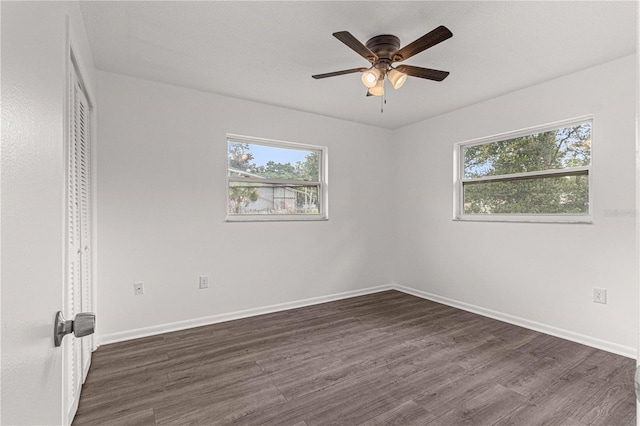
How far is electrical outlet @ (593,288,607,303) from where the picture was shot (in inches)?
110

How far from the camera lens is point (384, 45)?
7.62ft

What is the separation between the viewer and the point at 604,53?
262 cm

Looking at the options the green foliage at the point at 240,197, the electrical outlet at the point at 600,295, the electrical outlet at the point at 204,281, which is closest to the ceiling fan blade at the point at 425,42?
the green foliage at the point at 240,197

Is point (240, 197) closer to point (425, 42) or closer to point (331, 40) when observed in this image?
point (331, 40)

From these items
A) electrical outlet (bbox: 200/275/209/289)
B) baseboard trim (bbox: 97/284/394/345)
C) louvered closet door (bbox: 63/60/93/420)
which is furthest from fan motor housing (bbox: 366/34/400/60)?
baseboard trim (bbox: 97/284/394/345)

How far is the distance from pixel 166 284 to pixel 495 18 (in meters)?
3.57

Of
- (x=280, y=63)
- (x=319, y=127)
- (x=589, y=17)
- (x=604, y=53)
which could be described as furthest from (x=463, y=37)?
(x=319, y=127)

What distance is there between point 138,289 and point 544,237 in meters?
4.03

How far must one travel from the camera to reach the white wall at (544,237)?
2.70m

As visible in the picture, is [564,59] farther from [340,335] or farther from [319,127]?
[340,335]

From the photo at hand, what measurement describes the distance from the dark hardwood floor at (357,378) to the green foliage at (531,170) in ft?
4.27

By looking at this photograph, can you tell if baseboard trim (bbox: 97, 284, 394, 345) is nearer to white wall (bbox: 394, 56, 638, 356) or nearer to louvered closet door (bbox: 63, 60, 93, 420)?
louvered closet door (bbox: 63, 60, 93, 420)

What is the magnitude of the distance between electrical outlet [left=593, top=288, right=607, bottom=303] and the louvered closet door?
12.9ft

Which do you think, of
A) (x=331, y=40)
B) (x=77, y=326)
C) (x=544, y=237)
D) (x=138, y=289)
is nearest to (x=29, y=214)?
(x=77, y=326)
